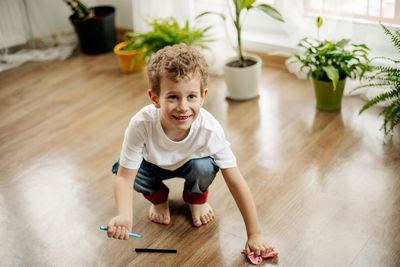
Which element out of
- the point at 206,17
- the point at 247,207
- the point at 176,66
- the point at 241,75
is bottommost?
the point at 247,207

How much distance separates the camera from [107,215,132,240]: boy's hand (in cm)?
123

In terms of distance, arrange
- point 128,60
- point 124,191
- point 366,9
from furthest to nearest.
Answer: point 128,60 < point 366,9 < point 124,191

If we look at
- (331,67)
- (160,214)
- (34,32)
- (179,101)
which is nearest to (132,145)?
(179,101)

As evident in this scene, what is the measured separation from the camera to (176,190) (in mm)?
1720

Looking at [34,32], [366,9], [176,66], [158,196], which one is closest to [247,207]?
[158,196]

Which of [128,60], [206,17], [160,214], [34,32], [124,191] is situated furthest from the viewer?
Answer: [34,32]

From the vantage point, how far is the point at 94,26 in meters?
2.93

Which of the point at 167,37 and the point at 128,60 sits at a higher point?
the point at 167,37

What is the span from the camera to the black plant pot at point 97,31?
2.92 m

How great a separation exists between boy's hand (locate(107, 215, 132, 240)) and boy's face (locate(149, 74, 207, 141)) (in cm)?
30

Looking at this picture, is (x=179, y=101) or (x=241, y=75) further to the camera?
(x=241, y=75)

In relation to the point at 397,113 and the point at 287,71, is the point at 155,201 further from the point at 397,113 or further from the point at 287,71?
the point at 287,71

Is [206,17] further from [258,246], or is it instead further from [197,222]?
[258,246]

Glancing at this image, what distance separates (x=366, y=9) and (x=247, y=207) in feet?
4.11
